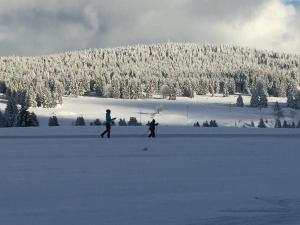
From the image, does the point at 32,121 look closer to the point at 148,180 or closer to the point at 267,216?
the point at 148,180

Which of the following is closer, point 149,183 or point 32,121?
point 149,183

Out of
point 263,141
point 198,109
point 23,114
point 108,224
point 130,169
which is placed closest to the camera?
point 108,224

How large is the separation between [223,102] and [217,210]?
15823 cm

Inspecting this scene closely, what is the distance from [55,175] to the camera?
14.3 m

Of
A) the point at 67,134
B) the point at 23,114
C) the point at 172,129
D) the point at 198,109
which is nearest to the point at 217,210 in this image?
the point at 67,134

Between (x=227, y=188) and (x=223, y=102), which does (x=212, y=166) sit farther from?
(x=223, y=102)

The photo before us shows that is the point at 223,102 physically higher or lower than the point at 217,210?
higher

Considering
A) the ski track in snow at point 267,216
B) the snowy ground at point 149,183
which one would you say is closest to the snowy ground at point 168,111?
the snowy ground at point 149,183

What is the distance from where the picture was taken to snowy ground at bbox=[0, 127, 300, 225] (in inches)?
382

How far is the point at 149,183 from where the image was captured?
13008mm

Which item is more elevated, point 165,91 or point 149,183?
point 165,91

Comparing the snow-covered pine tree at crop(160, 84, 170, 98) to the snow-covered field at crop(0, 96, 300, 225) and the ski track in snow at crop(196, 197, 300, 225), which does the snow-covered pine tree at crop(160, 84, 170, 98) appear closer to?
the snow-covered field at crop(0, 96, 300, 225)

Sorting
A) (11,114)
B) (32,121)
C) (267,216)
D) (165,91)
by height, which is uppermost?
(165,91)

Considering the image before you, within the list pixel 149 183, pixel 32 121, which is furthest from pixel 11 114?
pixel 149 183
